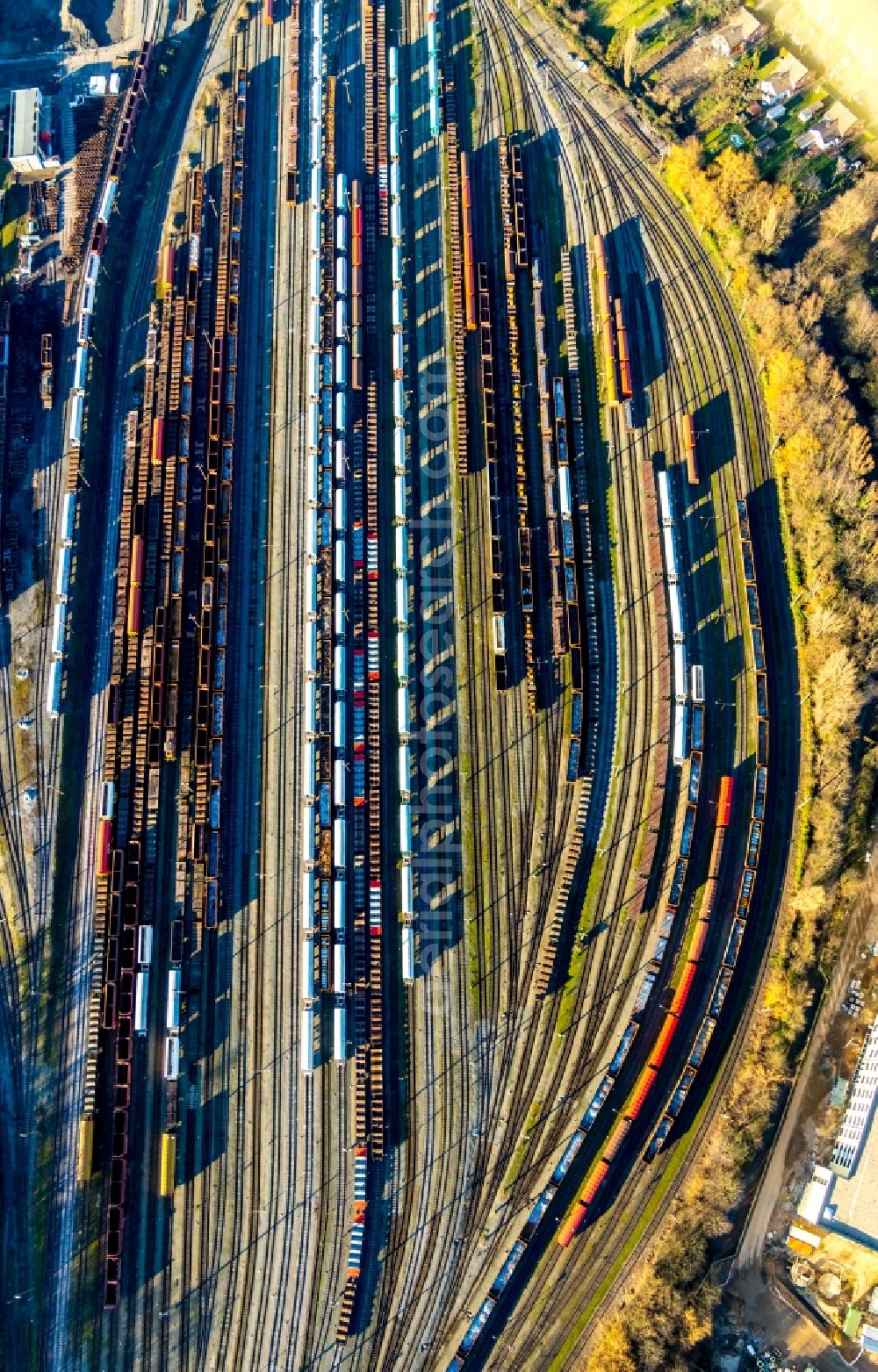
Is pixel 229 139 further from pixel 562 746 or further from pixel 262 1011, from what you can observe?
pixel 262 1011

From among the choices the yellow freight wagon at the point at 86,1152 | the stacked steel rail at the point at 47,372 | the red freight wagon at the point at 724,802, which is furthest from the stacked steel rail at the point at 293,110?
the yellow freight wagon at the point at 86,1152

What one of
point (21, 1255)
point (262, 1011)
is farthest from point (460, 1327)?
point (21, 1255)

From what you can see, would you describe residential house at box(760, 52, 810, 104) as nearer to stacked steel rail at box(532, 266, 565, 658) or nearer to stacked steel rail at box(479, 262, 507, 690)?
stacked steel rail at box(532, 266, 565, 658)

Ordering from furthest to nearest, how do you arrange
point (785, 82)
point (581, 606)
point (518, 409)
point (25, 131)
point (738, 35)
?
point (738, 35)
point (785, 82)
point (25, 131)
point (518, 409)
point (581, 606)

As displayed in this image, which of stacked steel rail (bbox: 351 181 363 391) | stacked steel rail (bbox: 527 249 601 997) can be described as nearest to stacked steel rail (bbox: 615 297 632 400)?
stacked steel rail (bbox: 527 249 601 997)

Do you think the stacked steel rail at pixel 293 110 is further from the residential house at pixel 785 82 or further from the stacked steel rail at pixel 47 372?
the residential house at pixel 785 82

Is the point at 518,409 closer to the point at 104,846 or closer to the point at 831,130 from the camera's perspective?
the point at 831,130

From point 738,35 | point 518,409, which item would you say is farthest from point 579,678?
point 738,35
